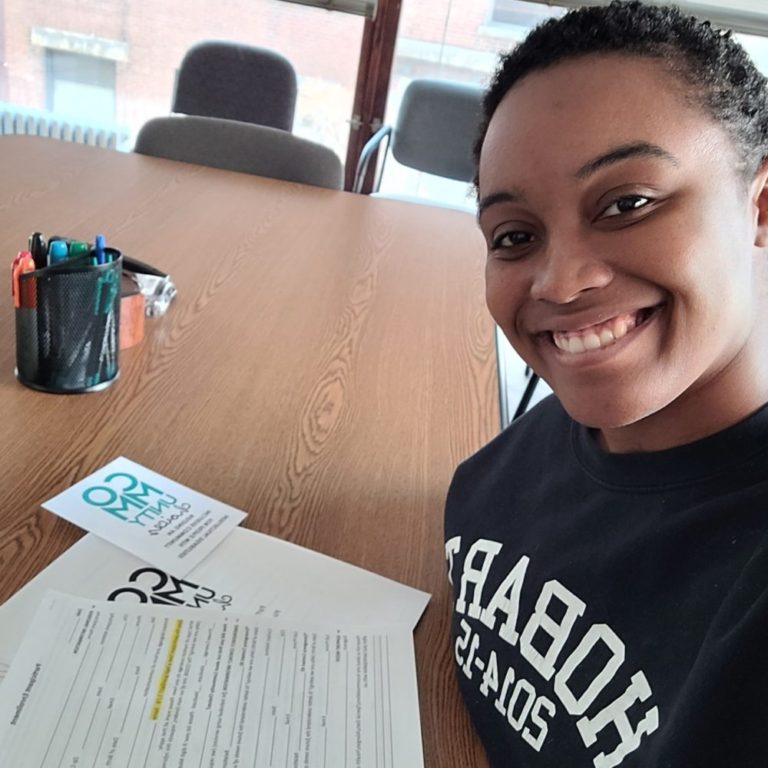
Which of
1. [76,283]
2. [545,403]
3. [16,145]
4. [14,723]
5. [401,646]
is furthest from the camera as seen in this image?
[16,145]

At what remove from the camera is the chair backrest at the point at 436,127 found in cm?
319

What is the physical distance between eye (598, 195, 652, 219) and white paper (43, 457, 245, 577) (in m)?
0.49

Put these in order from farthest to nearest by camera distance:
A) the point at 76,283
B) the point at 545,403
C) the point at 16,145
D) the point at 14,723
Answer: the point at 16,145 → the point at 76,283 → the point at 545,403 → the point at 14,723

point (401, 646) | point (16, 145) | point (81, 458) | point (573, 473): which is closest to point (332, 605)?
point (401, 646)

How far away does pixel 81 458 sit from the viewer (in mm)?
909

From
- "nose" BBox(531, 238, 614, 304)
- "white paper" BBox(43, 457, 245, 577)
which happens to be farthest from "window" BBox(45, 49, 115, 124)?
"nose" BBox(531, 238, 614, 304)

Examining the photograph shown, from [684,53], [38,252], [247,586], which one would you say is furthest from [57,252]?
[684,53]

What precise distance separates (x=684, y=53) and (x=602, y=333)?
23 cm

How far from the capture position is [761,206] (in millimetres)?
637

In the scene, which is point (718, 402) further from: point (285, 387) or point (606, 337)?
point (285, 387)

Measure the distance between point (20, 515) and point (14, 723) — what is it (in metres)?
0.27

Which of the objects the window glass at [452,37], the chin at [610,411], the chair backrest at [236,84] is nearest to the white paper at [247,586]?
the chin at [610,411]

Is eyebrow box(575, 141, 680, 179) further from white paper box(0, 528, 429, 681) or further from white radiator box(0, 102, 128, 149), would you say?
white radiator box(0, 102, 128, 149)

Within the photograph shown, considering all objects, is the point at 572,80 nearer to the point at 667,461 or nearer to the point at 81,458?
the point at 667,461
